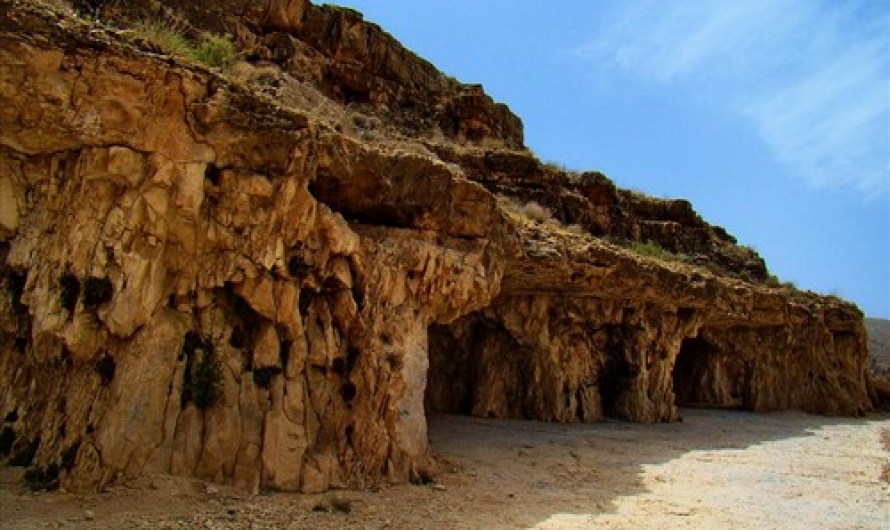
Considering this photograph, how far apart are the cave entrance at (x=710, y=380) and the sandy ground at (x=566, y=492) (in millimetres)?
6994

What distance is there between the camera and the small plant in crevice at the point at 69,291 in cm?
870

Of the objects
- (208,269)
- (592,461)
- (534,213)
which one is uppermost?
(534,213)

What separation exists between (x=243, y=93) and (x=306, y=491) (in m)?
6.12

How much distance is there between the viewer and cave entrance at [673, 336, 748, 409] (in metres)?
28.1

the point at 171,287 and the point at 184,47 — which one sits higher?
the point at 184,47

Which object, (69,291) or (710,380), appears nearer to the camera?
(69,291)

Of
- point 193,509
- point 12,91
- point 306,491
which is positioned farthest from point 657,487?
point 12,91

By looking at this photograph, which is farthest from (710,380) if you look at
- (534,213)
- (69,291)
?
(69,291)

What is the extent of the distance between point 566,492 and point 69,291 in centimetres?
891

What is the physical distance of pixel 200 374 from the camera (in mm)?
9188

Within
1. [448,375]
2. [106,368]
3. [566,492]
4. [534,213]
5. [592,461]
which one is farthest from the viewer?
[534,213]

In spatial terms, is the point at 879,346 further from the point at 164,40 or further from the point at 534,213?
the point at 164,40

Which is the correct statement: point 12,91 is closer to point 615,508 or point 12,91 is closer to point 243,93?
point 243,93

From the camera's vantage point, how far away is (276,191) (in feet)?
32.9
